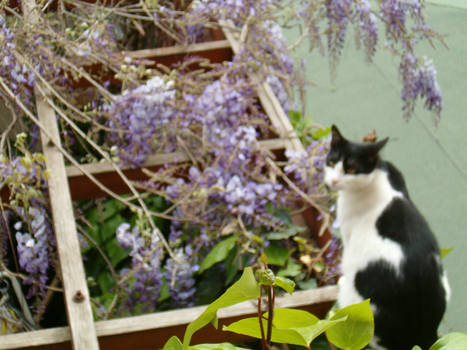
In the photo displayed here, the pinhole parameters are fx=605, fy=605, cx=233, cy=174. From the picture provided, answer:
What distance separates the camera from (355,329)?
49 cm

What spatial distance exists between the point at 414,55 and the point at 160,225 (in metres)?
1.05

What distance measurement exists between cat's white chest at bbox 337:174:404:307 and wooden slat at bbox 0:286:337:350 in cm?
17

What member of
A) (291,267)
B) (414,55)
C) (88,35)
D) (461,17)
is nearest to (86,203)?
(88,35)

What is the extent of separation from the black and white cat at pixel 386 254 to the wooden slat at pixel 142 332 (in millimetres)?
206

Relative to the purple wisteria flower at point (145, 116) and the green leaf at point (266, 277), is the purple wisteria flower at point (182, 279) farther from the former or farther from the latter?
the green leaf at point (266, 277)

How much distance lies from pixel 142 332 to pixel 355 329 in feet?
2.96

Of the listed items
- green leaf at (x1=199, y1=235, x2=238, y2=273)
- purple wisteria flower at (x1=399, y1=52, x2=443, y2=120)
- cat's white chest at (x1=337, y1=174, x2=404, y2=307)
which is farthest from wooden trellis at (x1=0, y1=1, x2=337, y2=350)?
purple wisteria flower at (x1=399, y1=52, x2=443, y2=120)

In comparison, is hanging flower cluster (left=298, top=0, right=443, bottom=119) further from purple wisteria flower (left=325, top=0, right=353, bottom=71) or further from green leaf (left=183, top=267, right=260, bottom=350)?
green leaf (left=183, top=267, right=260, bottom=350)

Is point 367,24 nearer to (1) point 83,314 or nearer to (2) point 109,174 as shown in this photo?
(2) point 109,174

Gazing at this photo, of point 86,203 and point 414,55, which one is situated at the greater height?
point 414,55

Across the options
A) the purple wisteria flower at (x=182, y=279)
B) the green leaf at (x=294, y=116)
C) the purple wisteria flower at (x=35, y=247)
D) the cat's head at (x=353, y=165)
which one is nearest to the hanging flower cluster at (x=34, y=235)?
the purple wisteria flower at (x=35, y=247)

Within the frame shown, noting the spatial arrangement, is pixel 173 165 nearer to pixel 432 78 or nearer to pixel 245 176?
pixel 245 176

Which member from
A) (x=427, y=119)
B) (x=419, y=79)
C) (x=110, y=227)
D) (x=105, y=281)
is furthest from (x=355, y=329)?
(x=427, y=119)

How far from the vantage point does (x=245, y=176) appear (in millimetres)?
1797
